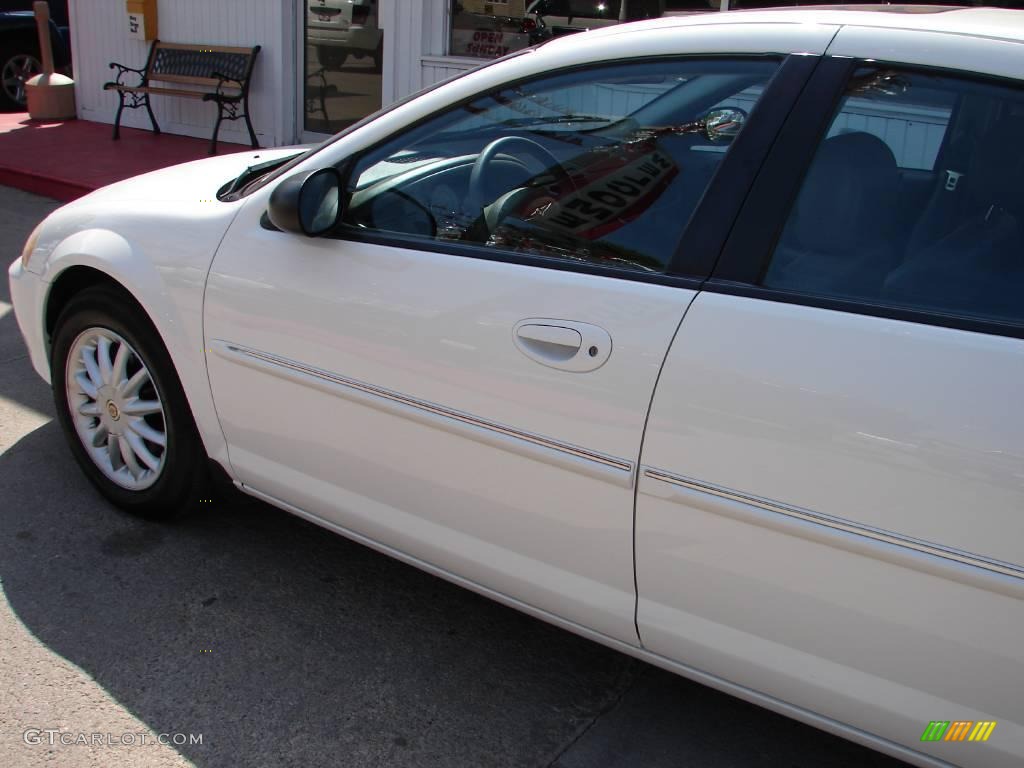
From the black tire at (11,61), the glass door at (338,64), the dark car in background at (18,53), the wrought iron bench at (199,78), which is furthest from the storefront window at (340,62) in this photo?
the black tire at (11,61)

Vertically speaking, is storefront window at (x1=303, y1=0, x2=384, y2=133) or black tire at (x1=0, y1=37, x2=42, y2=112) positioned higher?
storefront window at (x1=303, y1=0, x2=384, y2=133)

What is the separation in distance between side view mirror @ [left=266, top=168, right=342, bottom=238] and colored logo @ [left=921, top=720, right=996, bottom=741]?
1.81 m

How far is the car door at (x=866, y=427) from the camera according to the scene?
1771 millimetres

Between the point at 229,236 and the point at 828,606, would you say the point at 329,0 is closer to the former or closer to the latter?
the point at 229,236

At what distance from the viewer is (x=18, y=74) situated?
1283 centimetres

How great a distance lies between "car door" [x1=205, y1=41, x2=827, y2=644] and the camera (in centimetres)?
216

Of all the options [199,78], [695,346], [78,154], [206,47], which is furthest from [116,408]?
[206,47]

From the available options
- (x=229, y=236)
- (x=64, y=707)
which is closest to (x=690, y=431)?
(x=229, y=236)

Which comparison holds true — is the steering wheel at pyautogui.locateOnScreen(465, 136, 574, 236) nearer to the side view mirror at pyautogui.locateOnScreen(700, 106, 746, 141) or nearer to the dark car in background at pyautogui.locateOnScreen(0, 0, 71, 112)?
the side view mirror at pyautogui.locateOnScreen(700, 106, 746, 141)

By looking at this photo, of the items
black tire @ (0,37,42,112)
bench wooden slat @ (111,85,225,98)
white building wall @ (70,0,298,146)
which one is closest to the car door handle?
white building wall @ (70,0,298,146)

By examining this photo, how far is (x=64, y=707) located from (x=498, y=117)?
6.12 ft

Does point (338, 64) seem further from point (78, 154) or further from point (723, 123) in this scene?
point (723, 123)

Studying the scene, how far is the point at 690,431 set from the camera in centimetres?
201

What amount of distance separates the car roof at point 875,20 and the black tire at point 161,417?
1.56 metres
